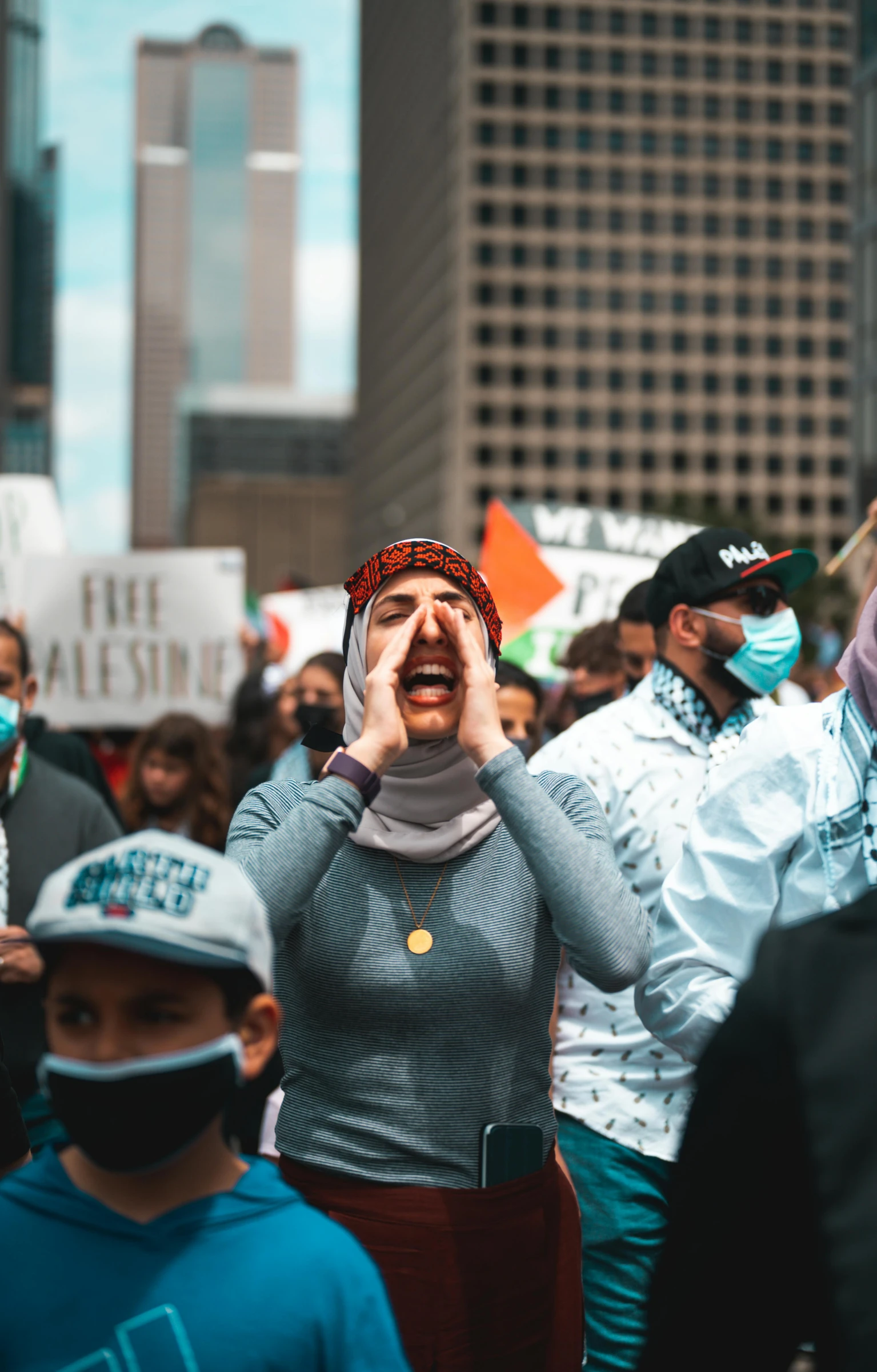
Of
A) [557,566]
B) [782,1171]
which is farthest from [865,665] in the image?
[557,566]

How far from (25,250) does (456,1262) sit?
112 metres

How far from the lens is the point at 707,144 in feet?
320

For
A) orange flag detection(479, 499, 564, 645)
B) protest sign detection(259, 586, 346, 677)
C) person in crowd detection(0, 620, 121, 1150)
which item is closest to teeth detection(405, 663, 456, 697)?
person in crowd detection(0, 620, 121, 1150)

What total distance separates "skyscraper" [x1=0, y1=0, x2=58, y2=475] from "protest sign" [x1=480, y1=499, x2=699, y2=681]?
3376cm

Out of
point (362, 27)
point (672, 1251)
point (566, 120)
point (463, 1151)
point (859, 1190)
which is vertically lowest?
point (463, 1151)

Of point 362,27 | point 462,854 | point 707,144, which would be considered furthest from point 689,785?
point 362,27

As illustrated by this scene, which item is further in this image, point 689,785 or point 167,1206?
→ point 689,785

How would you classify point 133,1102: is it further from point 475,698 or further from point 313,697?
point 313,697

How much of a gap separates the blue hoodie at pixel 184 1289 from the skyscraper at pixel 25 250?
39.3 meters

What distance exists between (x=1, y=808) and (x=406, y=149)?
11724cm

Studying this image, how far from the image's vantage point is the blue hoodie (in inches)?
63.1

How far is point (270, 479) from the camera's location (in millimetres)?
169625

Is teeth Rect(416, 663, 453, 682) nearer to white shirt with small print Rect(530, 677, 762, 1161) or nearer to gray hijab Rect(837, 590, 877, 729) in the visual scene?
gray hijab Rect(837, 590, 877, 729)

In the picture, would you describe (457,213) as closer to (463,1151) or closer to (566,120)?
(566,120)
